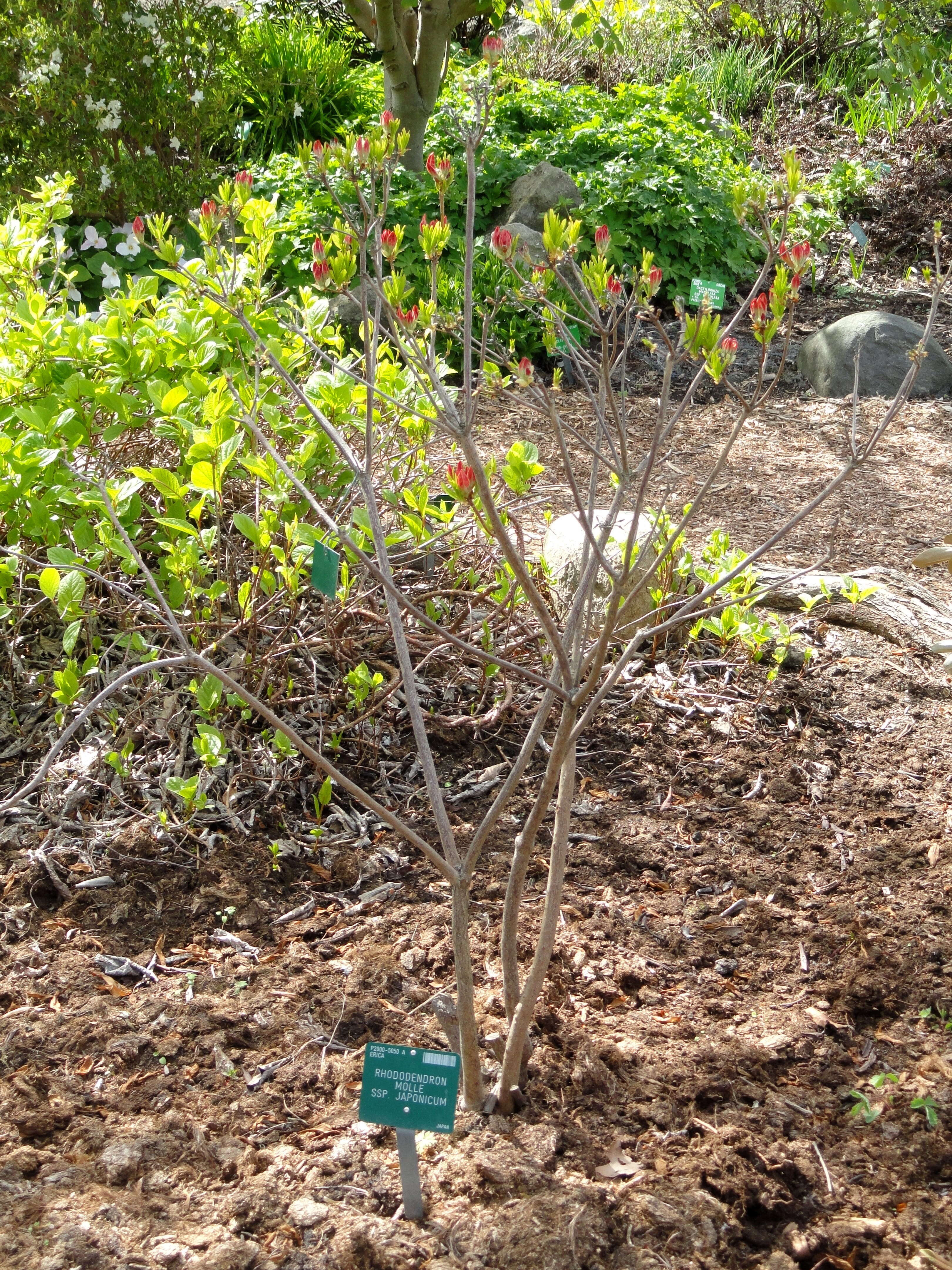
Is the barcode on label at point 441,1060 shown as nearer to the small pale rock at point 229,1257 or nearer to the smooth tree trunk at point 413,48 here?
the small pale rock at point 229,1257

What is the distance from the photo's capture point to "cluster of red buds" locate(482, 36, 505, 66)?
1.41 meters

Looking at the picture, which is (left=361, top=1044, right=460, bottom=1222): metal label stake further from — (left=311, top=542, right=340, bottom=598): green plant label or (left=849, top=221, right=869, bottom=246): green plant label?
(left=849, top=221, right=869, bottom=246): green plant label

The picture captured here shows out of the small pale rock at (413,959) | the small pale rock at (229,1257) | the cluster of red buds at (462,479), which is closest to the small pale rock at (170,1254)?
the small pale rock at (229,1257)

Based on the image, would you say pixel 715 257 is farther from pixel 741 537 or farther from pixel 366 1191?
pixel 366 1191

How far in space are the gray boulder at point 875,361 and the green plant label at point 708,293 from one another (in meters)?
0.79

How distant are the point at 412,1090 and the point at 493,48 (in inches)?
55.2

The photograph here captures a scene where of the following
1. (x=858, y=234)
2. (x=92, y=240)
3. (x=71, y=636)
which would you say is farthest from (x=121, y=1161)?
(x=858, y=234)

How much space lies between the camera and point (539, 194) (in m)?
6.93

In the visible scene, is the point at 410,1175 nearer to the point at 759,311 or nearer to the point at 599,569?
the point at 759,311

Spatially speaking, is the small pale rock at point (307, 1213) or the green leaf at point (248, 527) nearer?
the small pale rock at point (307, 1213)

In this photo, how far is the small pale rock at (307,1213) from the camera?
144 centimetres

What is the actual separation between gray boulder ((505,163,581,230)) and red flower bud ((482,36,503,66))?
5.58 metres

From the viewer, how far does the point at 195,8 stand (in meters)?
5.88

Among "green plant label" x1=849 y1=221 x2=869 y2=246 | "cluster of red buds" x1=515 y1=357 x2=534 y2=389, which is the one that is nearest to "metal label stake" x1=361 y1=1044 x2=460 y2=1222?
"cluster of red buds" x1=515 y1=357 x2=534 y2=389
